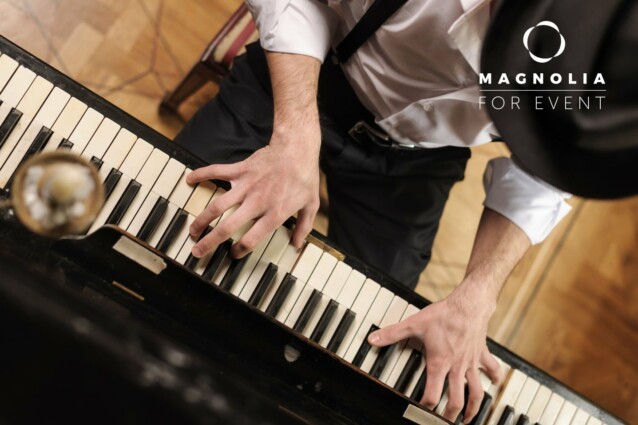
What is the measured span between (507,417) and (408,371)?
0.82ft

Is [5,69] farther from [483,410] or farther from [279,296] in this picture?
[483,410]

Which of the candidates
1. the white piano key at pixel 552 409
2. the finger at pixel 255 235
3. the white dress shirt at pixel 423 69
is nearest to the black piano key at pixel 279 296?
the finger at pixel 255 235

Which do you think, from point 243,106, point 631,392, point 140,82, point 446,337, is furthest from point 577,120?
point 631,392

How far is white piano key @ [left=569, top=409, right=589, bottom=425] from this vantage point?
1378 mm

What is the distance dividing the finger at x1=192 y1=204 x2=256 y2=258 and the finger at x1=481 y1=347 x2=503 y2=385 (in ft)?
1.93

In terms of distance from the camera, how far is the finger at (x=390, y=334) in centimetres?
125

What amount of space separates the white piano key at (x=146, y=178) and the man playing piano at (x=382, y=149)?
81mm

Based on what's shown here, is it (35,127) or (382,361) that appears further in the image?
(382,361)

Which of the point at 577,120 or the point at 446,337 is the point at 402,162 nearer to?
the point at 446,337

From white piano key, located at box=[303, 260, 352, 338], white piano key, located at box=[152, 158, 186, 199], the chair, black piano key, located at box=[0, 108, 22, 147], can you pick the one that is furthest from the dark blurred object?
the chair

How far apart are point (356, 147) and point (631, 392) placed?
1548 mm

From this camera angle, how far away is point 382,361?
1266 millimetres

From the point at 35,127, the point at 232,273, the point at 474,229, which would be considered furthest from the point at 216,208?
the point at 474,229

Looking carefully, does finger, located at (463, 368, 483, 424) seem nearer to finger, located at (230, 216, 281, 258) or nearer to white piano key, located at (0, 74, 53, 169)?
finger, located at (230, 216, 281, 258)
